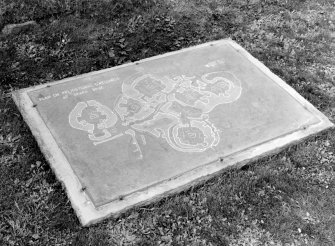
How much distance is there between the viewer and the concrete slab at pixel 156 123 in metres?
3.78

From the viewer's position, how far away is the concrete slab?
3.78 meters

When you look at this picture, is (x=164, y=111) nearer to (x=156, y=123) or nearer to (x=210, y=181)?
(x=156, y=123)

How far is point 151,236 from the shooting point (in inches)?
140

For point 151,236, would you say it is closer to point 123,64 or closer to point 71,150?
point 71,150

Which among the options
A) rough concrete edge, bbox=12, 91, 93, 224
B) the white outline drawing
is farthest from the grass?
the white outline drawing

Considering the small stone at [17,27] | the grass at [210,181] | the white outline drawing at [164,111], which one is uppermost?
the small stone at [17,27]

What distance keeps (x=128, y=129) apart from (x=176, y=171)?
0.65 m

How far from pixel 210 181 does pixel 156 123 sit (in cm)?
79

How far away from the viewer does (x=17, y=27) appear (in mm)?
5406

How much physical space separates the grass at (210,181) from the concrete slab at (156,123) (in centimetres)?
13

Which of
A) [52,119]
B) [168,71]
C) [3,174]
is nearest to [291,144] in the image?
[168,71]

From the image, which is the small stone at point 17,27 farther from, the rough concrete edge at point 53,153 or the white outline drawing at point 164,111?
the white outline drawing at point 164,111

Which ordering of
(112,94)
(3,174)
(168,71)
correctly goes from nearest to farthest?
(3,174), (112,94), (168,71)

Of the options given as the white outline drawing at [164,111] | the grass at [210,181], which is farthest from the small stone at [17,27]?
the white outline drawing at [164,111]
